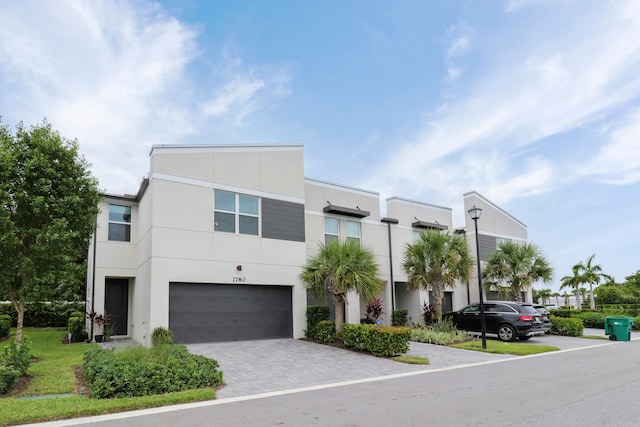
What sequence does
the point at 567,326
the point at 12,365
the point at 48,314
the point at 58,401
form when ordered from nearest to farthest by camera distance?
the point at 58,401, the point at 12,365, the point at 567,326, the point at 48,314

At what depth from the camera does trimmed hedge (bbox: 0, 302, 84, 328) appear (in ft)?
77.9

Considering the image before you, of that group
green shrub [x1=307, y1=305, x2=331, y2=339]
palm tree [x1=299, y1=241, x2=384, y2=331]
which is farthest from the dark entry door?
palm tree [x1=299, y1=241, x2=384, y2=331]

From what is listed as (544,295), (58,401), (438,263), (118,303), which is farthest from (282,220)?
(544,295)

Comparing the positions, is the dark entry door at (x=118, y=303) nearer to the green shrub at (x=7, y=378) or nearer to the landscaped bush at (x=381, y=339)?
the landscaped bush at (x=381, y=339)

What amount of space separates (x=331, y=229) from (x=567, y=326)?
36.9 ft

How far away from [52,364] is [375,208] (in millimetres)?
14971

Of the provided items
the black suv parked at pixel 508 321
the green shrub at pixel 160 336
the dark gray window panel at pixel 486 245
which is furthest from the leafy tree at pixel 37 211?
the dark gray window panel at pixel 486 245

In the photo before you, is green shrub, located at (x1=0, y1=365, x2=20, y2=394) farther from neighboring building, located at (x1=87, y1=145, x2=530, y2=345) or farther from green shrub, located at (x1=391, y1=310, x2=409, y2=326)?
green shrub, located at (x1=391, y1=310, x2=409, y2=326)

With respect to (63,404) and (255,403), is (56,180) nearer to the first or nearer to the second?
(63,404)

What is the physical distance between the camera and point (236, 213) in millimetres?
15961

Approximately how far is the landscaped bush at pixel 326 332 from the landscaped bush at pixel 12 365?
29.1 feet

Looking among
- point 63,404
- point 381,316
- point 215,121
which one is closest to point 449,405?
point 63,404

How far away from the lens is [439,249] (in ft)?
61.4

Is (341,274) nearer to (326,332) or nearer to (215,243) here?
(326,332)
